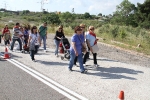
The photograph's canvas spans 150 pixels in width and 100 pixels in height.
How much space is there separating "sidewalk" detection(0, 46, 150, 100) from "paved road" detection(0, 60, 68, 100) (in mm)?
666

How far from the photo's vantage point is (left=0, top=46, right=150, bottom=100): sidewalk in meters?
5.92

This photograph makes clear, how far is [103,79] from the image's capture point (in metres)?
7.29

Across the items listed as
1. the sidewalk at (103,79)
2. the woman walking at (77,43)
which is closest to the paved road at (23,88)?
the sidewalk at (103,79)

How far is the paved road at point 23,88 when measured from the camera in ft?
18.3

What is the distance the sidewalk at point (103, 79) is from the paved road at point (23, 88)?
0.67 metres

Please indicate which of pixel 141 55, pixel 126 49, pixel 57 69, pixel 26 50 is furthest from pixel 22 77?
pixel 126 49

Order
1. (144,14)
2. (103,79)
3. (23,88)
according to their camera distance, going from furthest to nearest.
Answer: (144,14)
(103,79)
(23,88)

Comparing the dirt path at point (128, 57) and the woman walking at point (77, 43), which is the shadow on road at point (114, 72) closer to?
the woman walking at point (77, 43)

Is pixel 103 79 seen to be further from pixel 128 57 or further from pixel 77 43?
pixel 128 57

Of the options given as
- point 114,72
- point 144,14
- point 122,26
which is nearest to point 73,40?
point 114,72

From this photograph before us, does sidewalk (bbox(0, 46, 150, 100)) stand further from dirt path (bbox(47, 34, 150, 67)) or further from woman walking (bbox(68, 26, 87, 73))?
dirt path (bbox(47, 34, 150, 67))

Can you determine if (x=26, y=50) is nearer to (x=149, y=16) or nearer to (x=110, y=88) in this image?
(x=110, y=88)

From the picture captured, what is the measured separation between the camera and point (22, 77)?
→ 7.41 m

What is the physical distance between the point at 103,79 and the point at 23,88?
103 inches
